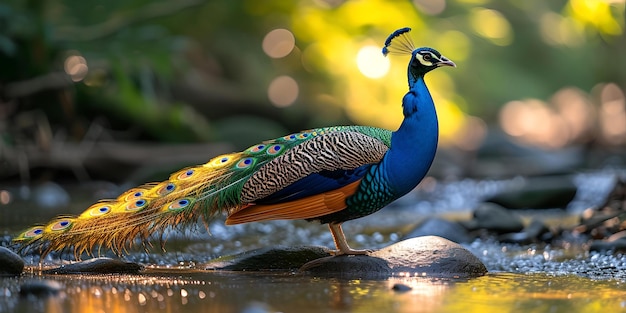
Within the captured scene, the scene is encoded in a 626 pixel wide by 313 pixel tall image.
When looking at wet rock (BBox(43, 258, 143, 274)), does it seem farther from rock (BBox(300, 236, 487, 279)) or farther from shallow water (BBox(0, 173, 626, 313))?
rock (BBox(300, 236, 487, 279))

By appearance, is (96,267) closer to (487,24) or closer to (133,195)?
(133,195)

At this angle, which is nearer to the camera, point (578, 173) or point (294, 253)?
point (294, 253)

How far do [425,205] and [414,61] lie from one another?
6.34m

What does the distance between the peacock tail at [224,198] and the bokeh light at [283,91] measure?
11639mm

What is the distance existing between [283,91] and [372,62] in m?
3.18

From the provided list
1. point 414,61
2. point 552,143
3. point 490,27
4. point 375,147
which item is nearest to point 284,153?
point 375,147

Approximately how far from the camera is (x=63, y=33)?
42.6 ft

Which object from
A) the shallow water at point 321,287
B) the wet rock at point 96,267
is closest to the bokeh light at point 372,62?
the shallow water at point 321,287

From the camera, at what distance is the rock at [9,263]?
17.5ft

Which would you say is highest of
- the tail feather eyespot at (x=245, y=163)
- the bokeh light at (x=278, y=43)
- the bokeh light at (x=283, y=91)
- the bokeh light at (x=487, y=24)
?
the bokeh light at (x=278, y=43)

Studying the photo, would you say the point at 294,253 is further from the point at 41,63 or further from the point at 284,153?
the point at 41,63

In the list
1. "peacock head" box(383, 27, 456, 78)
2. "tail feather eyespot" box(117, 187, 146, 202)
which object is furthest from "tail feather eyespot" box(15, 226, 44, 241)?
"peacock head" box(383, 27, 456, 78)

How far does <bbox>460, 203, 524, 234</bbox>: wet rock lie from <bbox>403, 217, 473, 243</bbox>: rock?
303mm

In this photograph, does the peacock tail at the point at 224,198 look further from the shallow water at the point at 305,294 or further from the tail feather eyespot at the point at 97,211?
the shallow water at the point at 305,294
